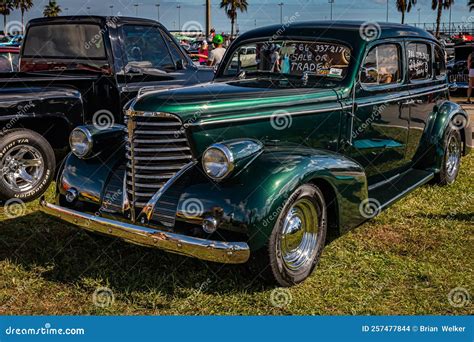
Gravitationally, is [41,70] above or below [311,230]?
above

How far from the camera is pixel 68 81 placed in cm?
608

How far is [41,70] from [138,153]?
3.77 meters

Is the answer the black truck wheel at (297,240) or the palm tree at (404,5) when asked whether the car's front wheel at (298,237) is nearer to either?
the black truck wheel at (297,240)

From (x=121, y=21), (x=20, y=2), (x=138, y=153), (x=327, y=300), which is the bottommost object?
(x=327, y=300)

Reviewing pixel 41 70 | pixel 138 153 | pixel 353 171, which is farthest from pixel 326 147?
pixel 41 70

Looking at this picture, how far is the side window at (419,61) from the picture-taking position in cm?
532

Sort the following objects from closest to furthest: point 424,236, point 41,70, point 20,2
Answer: point 424,236 → point 41,70 → point 20,2

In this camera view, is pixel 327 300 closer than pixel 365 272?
Yes

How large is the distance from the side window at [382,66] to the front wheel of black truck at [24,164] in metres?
3.40

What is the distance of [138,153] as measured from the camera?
3707 millimetres

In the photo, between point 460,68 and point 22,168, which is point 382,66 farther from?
point 460,68

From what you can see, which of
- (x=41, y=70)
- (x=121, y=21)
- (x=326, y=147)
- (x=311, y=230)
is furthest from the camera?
(x=41, y=70)

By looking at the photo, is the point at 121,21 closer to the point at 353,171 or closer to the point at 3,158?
the point at 3,158

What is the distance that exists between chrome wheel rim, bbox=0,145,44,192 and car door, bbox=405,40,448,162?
12.7 feet
